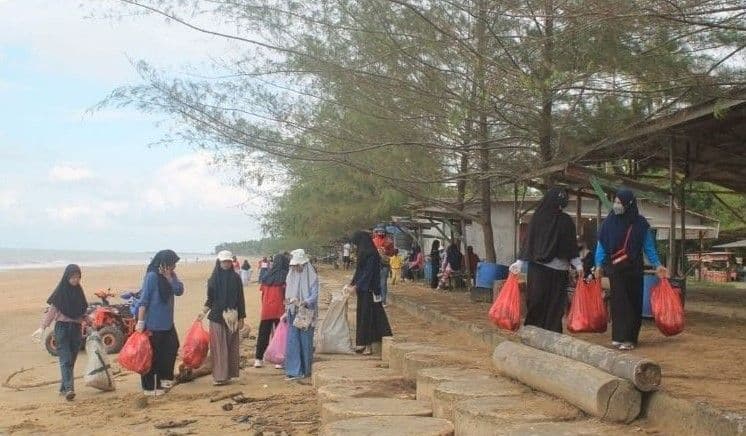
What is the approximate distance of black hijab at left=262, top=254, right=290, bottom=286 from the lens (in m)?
9.25

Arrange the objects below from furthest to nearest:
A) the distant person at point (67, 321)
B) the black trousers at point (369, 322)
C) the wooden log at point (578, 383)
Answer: the black trousers at point (369, 322)
the distant person at point (67, 321)
the wooden log at point (578, 383)

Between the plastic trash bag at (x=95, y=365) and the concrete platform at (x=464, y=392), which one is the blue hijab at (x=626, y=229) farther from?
the plastic trash bag at (x=95, y=365)

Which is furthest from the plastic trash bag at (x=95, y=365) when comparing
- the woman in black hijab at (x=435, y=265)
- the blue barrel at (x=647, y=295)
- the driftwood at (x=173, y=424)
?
the woman in black hijab at (x=435, y=265)

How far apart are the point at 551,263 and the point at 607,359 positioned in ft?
6.23

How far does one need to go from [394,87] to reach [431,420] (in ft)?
17.0

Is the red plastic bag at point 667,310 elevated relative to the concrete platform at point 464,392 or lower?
elevated

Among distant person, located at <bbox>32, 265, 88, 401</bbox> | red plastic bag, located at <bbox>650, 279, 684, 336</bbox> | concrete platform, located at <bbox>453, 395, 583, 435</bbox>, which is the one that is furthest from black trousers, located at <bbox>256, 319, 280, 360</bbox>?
concrete platform, located at <bbox>453, 395, 583, 435</bbox>

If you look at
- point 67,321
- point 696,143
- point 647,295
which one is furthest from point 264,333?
point 696,143

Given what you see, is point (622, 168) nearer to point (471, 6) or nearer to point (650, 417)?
point (471, 6)

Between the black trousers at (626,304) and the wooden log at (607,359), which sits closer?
the wooden log at (607,359)

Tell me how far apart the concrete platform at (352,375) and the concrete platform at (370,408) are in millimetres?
939

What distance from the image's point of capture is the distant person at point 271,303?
9211 mm

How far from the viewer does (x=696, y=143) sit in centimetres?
998

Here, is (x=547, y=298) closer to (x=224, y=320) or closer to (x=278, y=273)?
(x=224, y=320)
